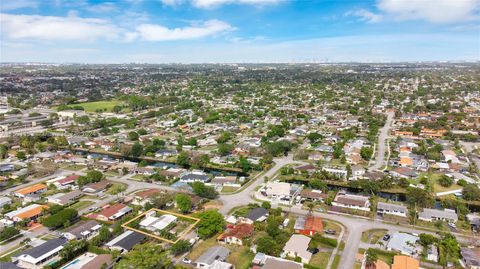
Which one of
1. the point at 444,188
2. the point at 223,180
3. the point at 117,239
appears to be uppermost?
the point at 117,239

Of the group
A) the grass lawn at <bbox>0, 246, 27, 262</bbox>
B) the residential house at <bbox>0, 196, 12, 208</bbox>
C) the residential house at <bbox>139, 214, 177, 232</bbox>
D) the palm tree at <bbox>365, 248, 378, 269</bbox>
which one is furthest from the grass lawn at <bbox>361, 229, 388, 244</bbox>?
the residential house at <bbox>0, 196, 12, 208</bbox>

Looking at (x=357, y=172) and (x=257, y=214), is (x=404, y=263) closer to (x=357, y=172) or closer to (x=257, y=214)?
(x=257, y=214)

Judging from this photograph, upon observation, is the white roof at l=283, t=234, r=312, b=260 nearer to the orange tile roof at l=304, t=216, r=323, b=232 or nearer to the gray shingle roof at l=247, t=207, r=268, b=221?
the orange tile roof at l=304, t=216, r=323, b=232

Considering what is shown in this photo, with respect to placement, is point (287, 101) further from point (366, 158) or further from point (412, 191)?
point (412, 191)

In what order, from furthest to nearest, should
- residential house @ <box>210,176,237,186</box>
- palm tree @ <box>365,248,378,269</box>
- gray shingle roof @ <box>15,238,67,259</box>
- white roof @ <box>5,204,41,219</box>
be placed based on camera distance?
residential house @ <box>210,176,237,186</box>
white roof @ <box>5,204,41,219</box>
gray shingle roof @ <box>15,238,67,259</box>
palm tree @ <box>365,248,378,269</box>

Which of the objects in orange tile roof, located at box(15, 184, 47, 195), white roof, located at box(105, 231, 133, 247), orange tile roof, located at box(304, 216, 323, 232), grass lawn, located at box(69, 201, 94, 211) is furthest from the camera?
orange tile roof, located at box(15, 184, 47, 195)

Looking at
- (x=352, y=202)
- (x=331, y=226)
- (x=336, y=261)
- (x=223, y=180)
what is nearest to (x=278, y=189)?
(x=223, y=180)
